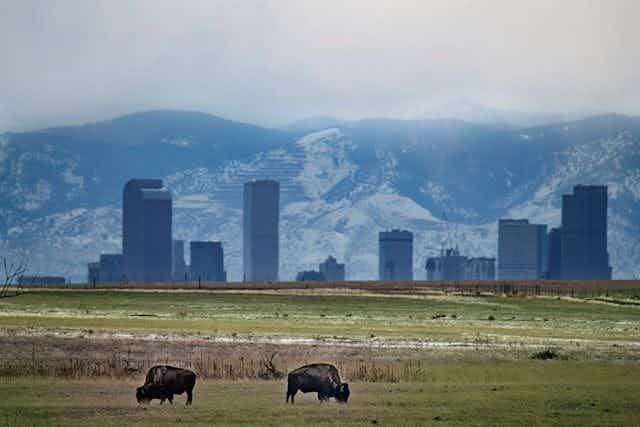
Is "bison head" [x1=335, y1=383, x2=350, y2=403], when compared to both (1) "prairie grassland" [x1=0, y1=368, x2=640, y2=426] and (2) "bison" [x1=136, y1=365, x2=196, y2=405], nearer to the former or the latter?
(1) "prairie grassland" [x1=0, y1=368, x2=640, y2=426]

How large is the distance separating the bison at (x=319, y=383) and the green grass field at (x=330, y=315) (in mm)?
37572

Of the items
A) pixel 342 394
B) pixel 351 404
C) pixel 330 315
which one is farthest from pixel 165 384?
pixel 330 315

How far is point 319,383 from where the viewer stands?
4122cm

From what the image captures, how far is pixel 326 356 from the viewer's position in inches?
2453

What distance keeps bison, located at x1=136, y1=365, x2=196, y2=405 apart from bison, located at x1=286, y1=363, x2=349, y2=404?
3087 mm

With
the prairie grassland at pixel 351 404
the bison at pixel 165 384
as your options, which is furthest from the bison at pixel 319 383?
the bison at pixel 165 384

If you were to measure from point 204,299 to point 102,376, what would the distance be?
353 ft

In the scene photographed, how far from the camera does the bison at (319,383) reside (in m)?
41.2

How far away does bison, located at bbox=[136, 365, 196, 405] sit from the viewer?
134 feet

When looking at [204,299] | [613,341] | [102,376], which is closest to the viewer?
[102,376]

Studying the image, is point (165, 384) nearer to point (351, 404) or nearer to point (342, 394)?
point (342, 394)

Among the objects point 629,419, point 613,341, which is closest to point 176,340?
point 613,341

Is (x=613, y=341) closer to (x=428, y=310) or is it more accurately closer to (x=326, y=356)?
(x=326, y=356)

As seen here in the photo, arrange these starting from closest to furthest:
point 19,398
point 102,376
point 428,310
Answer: point 19,398 < point 102,376 < point 428,310
